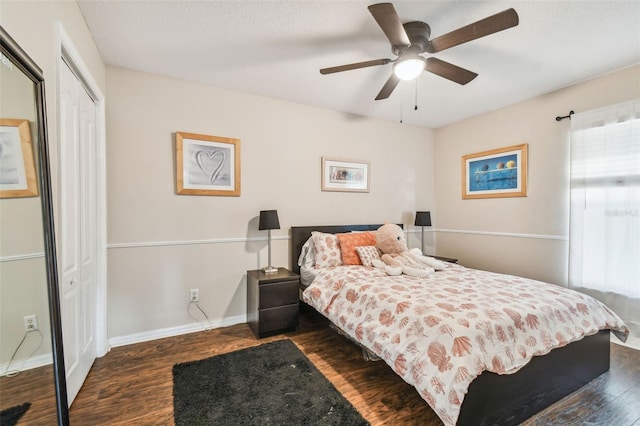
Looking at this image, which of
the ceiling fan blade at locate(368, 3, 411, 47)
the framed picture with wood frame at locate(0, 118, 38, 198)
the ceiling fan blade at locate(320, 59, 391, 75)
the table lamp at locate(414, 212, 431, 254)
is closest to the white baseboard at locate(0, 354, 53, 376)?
the framed picture with wood frame at locate(0, 118, 38, 198)

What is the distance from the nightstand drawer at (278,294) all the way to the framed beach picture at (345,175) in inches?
54.6

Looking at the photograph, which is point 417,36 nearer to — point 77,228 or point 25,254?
point 25,254

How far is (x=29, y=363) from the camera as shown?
1.09m

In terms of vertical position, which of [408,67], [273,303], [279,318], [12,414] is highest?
[408,67]

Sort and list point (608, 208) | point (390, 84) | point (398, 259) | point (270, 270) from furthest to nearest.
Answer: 1. point (270, 270)
2. point (398, 259)
3. point (608, 208)
4. point (390, 84)

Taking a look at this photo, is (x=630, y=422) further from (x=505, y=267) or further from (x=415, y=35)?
(x=415, y=35)

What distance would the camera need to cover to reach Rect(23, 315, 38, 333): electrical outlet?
43.8 inches

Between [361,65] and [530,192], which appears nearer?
[361,65]

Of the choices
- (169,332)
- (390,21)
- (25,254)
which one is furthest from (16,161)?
(169,332)

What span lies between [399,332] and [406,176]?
3.03m

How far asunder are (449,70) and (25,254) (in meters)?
2.77

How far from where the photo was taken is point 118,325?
8.53 ft

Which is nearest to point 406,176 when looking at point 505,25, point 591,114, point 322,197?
point 322,197

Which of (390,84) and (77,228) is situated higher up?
(390,84)
